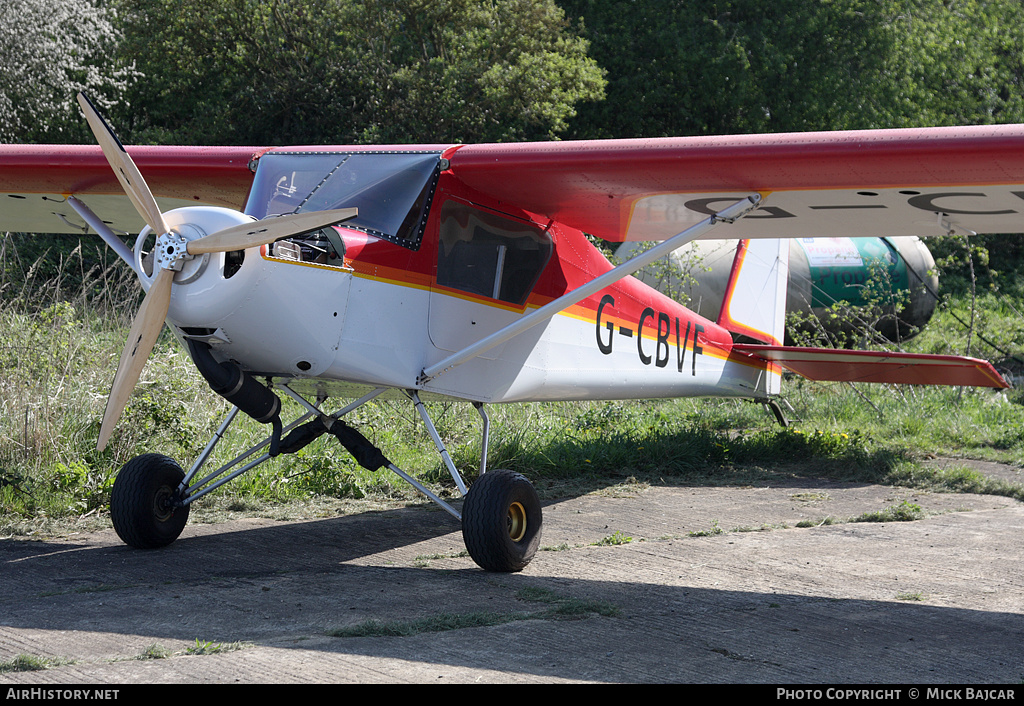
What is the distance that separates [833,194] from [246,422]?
5.46m

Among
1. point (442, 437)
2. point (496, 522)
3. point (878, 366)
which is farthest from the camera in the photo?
point (442, 437)

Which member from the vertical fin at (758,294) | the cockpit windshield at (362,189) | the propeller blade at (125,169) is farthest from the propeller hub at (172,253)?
the vertical fin at (758,294)

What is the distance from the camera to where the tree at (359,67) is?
56.7ft

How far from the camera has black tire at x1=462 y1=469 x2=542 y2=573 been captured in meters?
4.95

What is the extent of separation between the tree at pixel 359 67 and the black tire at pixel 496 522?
41.3 feet

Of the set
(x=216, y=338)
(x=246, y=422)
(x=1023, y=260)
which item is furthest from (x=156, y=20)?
(x=1023, y=260)

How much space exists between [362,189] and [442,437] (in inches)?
156

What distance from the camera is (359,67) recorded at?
17859mm

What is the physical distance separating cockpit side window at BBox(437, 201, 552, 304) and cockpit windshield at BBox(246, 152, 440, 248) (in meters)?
0.22

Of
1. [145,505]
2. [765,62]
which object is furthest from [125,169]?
[765,62]

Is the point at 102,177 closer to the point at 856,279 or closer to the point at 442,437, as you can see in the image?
the point at 442,437

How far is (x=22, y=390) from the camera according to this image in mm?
6918

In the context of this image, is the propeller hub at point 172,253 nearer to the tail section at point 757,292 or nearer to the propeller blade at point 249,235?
the propeller blade at point 249,235

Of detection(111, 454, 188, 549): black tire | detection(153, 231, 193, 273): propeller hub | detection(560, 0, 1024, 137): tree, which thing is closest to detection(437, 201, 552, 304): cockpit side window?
detection(153, 231, 193, 273): propeller hub
